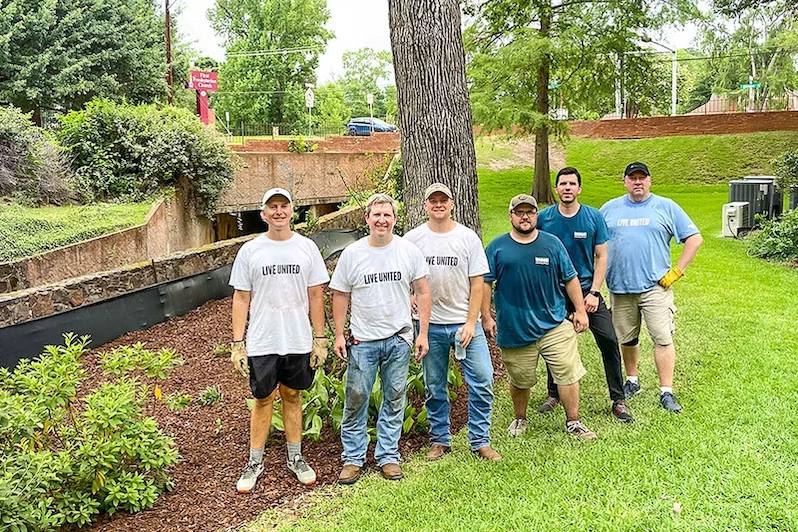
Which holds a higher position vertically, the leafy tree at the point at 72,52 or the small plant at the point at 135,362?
the leafy tree at the point at 72,52

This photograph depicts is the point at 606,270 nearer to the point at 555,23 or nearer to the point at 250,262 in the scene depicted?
the point at 250,262

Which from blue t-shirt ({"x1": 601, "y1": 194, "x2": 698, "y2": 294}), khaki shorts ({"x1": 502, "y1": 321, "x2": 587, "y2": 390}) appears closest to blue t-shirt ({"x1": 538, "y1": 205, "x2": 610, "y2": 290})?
blue t-shirt ({"x1": 601, "y1": 194, "x2": 698, "y2": 294})

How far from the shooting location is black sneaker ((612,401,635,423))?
180 inches

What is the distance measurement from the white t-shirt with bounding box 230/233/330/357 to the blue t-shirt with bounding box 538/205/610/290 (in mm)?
1814

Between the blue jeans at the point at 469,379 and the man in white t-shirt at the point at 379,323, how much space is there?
0.56ft

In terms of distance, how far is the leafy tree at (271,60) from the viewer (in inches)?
1964

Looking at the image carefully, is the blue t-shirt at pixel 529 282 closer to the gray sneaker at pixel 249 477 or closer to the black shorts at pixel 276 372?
the black shorts at pixel 276 372

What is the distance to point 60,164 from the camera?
11.8 meters

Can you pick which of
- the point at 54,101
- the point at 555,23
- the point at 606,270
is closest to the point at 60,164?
the point at 606,270

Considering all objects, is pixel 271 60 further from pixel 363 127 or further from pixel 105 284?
pixel 105 284

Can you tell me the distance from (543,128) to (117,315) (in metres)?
14.0

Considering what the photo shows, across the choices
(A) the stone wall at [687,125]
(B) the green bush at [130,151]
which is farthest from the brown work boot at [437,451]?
(A) the stone wall at [687,125]

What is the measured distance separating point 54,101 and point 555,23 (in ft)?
58.2

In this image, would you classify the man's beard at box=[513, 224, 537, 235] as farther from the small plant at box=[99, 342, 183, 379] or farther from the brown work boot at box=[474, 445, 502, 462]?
the small plant at box=[99, 342, 183, 379]
